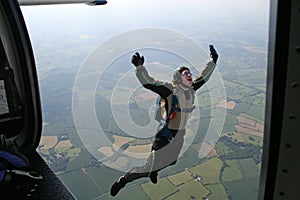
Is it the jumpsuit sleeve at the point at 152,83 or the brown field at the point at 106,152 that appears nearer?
the jumpsuit sleeve at the point at 152,83

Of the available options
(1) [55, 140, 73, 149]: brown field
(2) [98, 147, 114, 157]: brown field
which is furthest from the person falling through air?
(1) [55, 140, 73, 149]: brown field

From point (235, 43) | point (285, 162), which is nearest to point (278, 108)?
point (285, 162)

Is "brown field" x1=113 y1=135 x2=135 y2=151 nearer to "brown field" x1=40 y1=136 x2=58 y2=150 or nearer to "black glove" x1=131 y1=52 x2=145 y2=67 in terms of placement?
"brown field" x1=40 y1=136 x2=58 y2=150

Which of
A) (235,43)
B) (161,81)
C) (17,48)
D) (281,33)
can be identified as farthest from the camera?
(235,43)

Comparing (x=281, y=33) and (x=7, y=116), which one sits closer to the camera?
(x=281, y=33)

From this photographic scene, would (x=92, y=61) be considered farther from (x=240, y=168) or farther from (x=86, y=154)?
(x=86, y=154)

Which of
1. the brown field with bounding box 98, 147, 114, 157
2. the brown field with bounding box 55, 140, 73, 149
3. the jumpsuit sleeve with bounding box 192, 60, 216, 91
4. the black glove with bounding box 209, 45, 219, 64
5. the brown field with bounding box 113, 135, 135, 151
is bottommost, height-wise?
the brown field with bounding box 55, 140, 73, 149

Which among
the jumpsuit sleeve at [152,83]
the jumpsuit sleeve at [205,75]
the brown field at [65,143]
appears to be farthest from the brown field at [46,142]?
the jumpsuit sleeve at [205,75]

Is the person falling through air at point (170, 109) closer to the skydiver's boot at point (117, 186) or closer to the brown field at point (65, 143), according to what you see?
the skydiver's boot at point (117, 186)
